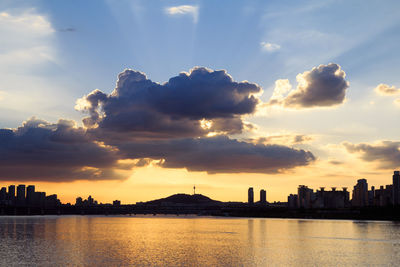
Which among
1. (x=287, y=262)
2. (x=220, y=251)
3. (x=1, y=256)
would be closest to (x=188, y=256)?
(x=220, y=251)

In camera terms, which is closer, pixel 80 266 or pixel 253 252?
pixel 80 266

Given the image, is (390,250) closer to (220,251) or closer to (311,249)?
(311,249)

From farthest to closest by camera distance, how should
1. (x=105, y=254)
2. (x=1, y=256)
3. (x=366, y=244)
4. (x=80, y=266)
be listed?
(x=366, y=244), (x=105, y=254), (x=1, y=256), (x=80, y=266)

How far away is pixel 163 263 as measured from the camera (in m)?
95.4

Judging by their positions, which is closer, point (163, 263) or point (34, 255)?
point (163, 263)

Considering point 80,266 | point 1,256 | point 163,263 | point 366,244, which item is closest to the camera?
point 80,266

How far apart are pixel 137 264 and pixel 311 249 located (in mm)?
52011

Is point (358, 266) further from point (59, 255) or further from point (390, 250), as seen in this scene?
point (59, 255)

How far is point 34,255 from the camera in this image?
107 meters

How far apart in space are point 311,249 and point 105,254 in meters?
53.9

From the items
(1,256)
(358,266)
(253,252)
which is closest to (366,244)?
(253,252)

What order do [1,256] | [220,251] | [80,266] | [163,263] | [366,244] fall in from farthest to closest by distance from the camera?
[366,244]
[220,251]
[1,256]
[163,263]
[80,266]

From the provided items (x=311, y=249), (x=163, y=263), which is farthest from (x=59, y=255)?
(x=311, y=249)

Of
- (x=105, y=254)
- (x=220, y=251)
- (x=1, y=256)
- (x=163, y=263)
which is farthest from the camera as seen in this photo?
(x=220, y=251)
